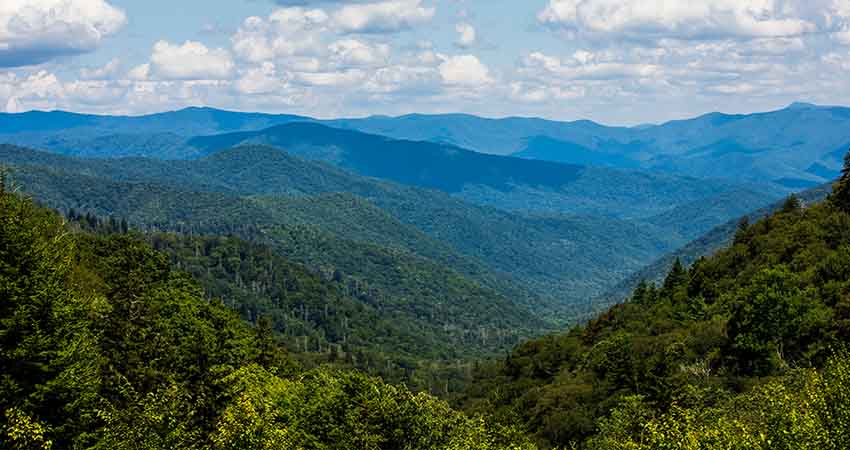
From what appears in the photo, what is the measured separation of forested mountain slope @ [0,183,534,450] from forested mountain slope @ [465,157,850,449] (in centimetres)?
1476

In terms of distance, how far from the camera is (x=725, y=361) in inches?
3342

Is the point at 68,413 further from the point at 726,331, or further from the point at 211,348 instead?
the point at 726,331

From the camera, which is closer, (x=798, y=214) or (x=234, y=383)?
(x=234, y=383)

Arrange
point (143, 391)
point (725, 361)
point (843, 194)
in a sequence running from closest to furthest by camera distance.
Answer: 1. point (143, 391)
2. point (725, 361)
3. point (843, 194)

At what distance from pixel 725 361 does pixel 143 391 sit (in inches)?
2445

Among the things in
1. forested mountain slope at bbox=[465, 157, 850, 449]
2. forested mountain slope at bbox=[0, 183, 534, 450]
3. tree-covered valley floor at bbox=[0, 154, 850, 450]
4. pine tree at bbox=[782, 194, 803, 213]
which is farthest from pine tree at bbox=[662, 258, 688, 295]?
forested mountain slope at bbox=[0, 183, 534, 450]

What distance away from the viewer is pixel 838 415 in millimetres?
38562

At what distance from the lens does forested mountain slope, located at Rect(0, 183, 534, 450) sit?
126 ft

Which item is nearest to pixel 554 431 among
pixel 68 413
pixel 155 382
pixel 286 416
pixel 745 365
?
pixel 745 365

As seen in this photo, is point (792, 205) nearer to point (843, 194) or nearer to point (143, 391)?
point (843, 194)

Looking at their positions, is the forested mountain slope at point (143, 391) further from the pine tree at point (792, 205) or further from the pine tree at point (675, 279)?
the pine tree at point (792, 205)

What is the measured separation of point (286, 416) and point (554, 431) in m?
38.9

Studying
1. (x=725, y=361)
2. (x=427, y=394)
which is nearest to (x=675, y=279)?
(x=725, y=361)

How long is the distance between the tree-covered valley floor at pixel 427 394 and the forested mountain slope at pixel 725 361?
25 centimetres
